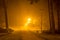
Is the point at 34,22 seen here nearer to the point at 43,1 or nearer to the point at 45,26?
the point at 45,26

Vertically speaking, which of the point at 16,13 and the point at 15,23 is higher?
the point at 16,13

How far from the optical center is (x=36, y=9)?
24.8 metres

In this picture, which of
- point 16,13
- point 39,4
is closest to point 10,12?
point 16,13

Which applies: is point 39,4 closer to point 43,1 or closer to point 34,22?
point 43,1

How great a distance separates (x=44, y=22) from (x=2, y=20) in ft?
20.5

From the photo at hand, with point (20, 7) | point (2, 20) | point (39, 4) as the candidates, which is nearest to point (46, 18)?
point (39, 4)

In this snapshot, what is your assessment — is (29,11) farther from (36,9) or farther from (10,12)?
(10,12)

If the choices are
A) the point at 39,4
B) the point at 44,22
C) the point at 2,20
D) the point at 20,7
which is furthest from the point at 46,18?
the point at 2,20

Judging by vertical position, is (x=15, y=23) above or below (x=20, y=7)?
below

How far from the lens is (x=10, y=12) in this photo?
2516cm

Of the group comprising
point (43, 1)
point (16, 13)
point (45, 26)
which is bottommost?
point (45, 26)

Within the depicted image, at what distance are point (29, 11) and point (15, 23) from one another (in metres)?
2.82

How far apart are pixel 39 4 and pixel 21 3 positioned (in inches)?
109

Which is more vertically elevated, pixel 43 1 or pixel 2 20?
pixel 43 1
